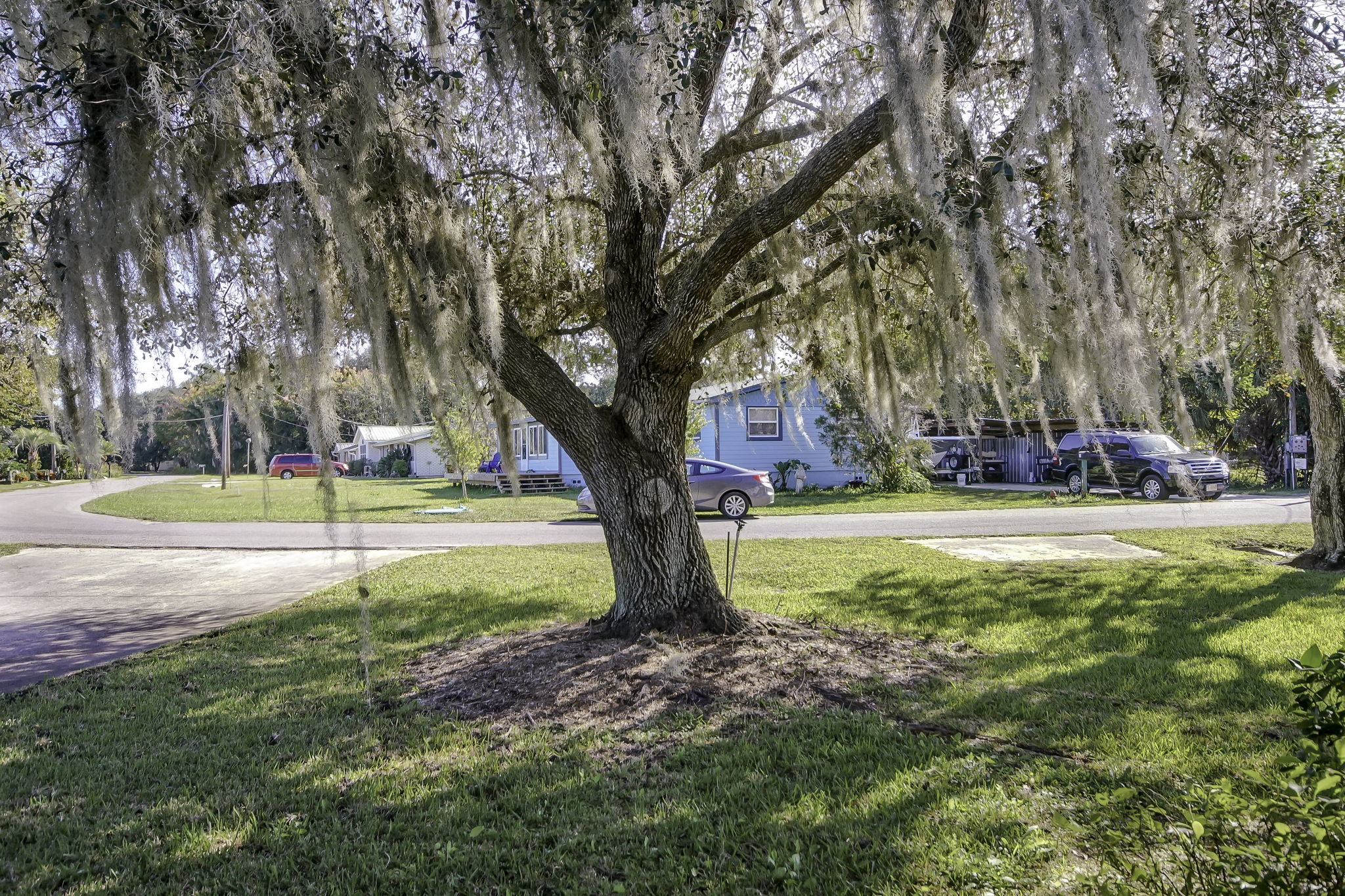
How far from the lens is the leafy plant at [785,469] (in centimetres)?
2186

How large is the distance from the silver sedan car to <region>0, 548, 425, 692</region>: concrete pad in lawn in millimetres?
6252

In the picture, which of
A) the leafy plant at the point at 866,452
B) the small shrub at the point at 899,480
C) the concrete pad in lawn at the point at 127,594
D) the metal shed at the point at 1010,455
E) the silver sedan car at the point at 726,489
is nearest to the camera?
the concrete pad in lawn at the point at 127,594

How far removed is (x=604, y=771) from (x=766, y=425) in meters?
19.4

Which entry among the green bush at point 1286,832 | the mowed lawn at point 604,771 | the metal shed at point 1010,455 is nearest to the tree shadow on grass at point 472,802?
the mowed lawn at point 604,771

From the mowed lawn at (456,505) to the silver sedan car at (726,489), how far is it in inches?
14.2

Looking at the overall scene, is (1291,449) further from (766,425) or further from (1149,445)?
(766,425)

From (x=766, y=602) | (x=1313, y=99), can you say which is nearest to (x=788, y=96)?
(x=1313, y=99)

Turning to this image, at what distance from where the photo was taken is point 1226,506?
15.1m

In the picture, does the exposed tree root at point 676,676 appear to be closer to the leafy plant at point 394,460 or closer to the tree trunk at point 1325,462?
the tree trunk at point 1325,462

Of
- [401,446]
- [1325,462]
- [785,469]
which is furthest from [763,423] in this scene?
[401,446]

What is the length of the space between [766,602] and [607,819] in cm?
380

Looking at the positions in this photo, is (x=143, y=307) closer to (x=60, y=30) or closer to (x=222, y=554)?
(x=60, y=30)

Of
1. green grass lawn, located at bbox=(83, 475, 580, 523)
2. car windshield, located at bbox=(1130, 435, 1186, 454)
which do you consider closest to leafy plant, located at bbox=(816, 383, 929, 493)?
car windshield, located at bbox=(1130, 435, 1186, 454)

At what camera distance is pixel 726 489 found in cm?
1509
